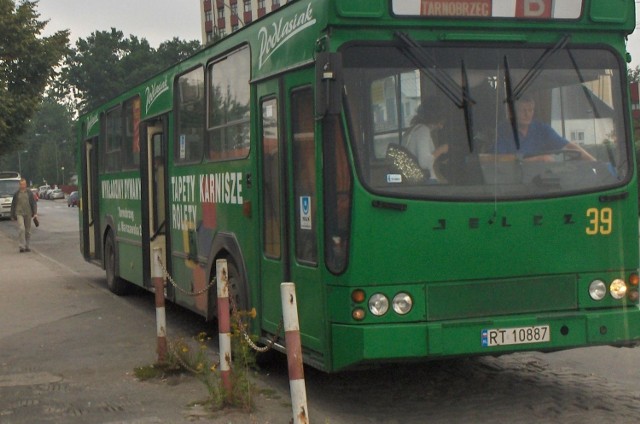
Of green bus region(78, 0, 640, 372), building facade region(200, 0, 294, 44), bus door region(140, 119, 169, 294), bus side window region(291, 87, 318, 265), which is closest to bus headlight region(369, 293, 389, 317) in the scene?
green bus region(78, 0, 640, 372)

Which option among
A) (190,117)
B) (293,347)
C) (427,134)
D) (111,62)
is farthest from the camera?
(111,62)

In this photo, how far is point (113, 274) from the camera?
1661 centimetres

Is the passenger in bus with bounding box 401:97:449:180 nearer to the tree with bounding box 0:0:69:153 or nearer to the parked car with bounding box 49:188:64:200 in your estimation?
the tree with bounding box 0:0:69:153

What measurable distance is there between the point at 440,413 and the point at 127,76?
4110 inches

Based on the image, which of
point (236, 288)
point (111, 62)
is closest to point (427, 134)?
point (236, 288)

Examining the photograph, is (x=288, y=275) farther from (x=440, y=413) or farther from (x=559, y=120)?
(x=559, y=120)

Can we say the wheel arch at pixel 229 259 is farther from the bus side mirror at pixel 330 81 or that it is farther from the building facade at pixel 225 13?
the building facade at pixel 225 13

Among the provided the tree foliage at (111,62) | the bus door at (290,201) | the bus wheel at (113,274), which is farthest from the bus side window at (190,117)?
the tree foliage at (111,62)

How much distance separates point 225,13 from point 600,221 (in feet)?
324

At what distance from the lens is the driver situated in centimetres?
757

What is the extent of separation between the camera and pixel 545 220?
7.66m

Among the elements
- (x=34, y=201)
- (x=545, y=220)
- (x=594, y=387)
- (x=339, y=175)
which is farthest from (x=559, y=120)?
(x=34, y=201)

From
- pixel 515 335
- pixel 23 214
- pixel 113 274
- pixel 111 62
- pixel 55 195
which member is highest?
pixel 111 62

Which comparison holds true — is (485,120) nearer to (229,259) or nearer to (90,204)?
(229,259)
